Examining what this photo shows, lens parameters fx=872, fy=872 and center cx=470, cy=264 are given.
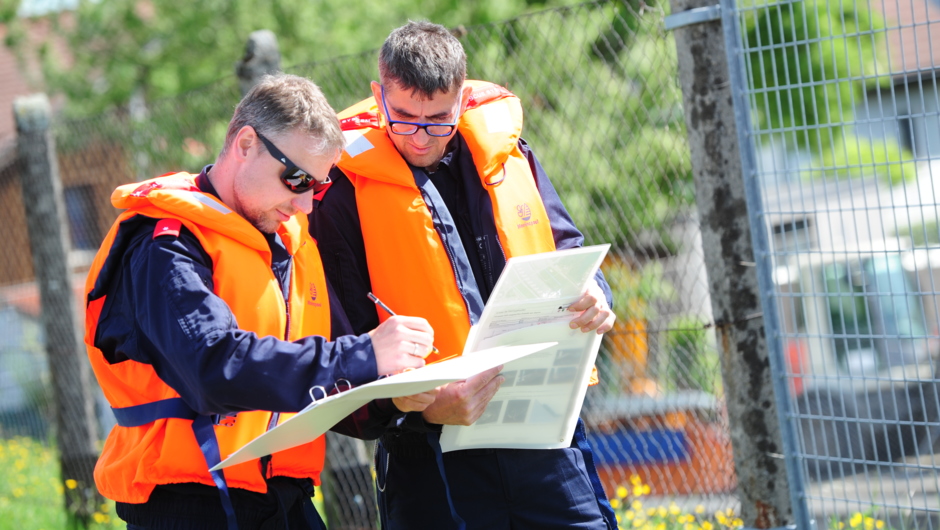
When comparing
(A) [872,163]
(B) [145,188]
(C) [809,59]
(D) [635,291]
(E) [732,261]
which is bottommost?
(D) [635,291]

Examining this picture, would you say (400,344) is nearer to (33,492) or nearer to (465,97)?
(465,97)

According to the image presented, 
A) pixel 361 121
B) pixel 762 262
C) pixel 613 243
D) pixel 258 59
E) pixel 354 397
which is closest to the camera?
pixel 354 397

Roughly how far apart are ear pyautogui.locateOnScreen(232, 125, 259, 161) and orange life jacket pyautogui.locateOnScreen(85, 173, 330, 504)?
13 cm

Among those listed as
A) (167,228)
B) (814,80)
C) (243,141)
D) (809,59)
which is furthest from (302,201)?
(814,80)

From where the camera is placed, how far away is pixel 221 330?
191 cm

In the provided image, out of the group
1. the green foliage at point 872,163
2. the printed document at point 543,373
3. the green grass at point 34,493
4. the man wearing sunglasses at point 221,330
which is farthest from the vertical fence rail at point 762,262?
the green grass at point 34,493

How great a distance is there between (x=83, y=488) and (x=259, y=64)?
10.6 feet

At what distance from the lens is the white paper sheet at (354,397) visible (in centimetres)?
183

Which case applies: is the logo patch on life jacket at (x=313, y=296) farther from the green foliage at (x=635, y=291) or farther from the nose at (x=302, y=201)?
the green foliage at (x=635, y=291)

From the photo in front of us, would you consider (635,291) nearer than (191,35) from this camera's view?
Yes

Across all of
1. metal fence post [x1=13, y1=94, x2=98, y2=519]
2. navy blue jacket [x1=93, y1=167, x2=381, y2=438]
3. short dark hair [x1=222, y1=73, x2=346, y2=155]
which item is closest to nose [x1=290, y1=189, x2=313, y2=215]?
short dark hair [x1=222, y1=73, x2=346, y2=155]

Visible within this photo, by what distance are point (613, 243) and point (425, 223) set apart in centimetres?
250

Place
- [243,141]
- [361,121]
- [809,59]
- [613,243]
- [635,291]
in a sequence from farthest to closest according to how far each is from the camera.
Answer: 1. [635,291]
2. [613,243]
3. [809,59]
4. [361,121]
5. [243,141]

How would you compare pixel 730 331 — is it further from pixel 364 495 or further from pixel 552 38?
pixel 552 38
